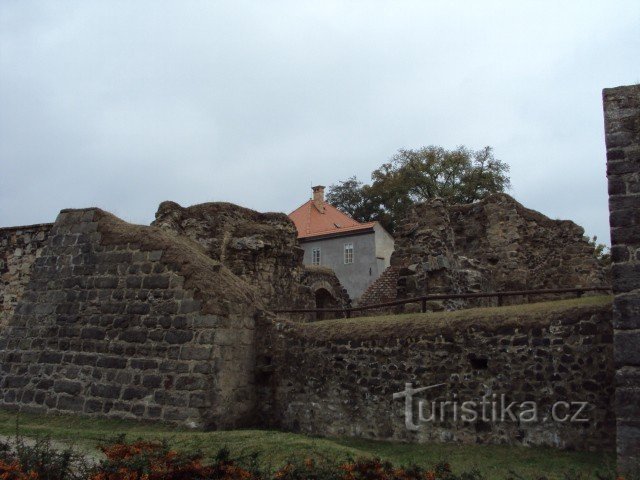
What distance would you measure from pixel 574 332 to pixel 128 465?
6020mm

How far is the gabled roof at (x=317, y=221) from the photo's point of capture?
127 ft

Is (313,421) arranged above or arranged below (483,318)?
below

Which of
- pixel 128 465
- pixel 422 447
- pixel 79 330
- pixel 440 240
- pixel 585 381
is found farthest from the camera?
pixel 440 240

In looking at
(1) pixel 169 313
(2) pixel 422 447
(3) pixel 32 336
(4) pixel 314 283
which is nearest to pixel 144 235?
(1) pixel 169 313

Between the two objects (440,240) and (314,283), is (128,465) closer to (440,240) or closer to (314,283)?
(440,240)

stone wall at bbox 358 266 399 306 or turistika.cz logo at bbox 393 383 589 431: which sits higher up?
stone wall at bbox 358 266 399 306

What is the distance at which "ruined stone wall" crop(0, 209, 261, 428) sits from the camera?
10.1 metres

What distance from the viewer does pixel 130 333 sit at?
10.8 metres

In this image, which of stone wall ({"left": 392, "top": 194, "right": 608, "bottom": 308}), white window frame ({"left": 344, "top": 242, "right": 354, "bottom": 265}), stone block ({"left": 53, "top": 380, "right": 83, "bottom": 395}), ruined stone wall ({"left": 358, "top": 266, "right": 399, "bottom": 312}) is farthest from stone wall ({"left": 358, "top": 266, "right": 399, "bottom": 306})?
white window frame ({"left": 344, "top": 242, "right": 354, "bottom": 265})

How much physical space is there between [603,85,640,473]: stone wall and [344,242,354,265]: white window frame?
28999mm

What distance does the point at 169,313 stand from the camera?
1056 cm

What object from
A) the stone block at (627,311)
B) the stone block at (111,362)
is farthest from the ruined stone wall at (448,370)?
the stone block at (111,362)

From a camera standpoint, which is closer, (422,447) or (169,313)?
(422,447)

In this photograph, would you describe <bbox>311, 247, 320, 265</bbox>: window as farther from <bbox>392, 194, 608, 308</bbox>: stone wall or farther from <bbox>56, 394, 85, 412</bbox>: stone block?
<bbox>56, 394, 85, 412</bbox>: stone block
